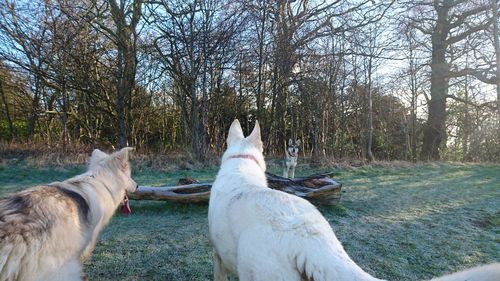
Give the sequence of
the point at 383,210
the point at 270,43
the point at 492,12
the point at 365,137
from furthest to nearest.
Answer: the point at 365,137 → the point at 492,12 → the point at 270,43 → the point at 383,210

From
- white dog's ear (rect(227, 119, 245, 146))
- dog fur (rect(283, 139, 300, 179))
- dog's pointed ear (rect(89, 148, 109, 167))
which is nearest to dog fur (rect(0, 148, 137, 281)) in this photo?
dog's pointed ear (rect(89, 148, 109, 167))

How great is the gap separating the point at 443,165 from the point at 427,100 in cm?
772

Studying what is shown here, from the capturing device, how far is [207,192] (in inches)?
241

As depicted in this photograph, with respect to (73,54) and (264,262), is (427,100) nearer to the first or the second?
(73,54)

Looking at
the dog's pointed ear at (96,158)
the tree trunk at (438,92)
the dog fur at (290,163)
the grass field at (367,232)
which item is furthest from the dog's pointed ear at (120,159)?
the tree trunk at (438,92)

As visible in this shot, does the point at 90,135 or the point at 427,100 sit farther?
the point at 427,100

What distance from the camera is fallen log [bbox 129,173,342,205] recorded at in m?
6.10

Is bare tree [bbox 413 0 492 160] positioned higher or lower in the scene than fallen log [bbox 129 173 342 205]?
higher

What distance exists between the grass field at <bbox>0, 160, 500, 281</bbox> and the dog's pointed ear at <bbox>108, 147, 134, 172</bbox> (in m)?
1.11

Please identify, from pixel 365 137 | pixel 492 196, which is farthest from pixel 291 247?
pixel 365 137

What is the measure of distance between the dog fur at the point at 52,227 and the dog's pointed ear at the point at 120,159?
238mm

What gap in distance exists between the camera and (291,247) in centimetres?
180

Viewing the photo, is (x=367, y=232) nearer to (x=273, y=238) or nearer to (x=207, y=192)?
(x=207, y=192)

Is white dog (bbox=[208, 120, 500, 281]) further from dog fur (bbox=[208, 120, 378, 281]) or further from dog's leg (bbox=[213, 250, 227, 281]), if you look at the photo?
dog's leg (bbox=[213, 250, 227, 281])
